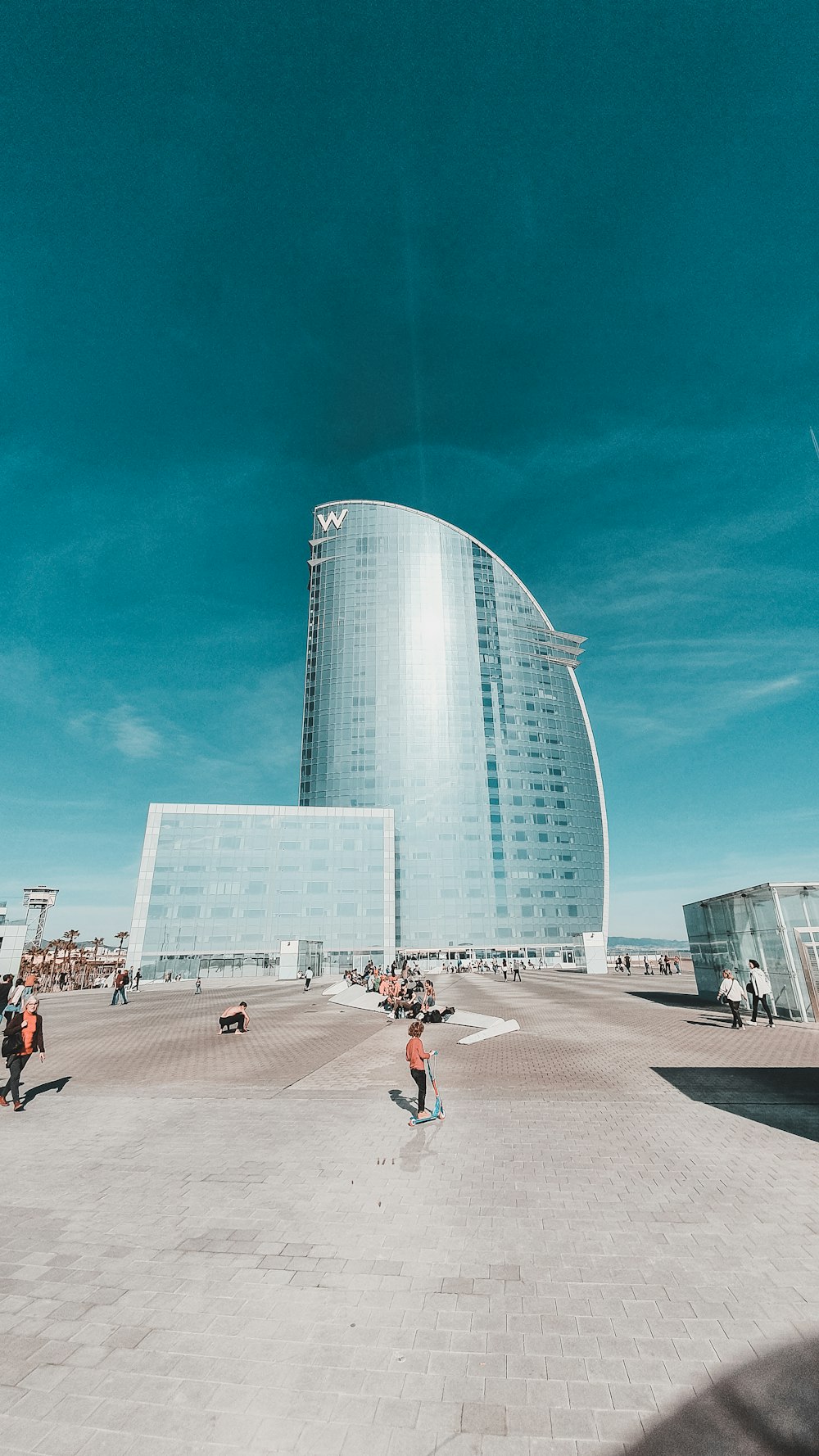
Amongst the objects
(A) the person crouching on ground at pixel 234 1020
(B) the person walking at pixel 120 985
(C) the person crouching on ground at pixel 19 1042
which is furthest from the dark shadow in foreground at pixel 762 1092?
(B) the person walking at pixel 120 985

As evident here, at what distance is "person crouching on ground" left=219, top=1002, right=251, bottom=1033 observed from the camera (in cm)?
1970

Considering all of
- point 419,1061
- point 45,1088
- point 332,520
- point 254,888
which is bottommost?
point 45,1088

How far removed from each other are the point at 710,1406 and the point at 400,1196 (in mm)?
3952

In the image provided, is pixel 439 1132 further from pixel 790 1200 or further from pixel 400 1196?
pixel 790 1200

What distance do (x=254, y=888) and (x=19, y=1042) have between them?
6521 cm

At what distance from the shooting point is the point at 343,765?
105438mm

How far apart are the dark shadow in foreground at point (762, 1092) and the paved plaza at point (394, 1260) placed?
8 centimetres

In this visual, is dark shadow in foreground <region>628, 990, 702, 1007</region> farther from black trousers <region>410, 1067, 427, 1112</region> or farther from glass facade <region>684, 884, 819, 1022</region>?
black trousers <region>410, 1067, 427, 1112</region>

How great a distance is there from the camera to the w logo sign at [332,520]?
123 m

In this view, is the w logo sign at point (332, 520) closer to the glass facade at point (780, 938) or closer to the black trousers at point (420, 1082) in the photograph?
the glass facade at point (780, 938)

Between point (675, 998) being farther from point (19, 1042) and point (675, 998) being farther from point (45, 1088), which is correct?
point (19, 1042)

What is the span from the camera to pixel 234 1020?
20094 mm

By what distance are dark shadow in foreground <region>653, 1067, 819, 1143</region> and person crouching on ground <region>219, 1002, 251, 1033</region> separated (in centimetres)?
1352

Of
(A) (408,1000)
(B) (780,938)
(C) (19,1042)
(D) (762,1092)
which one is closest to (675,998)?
(B) (780,938)
